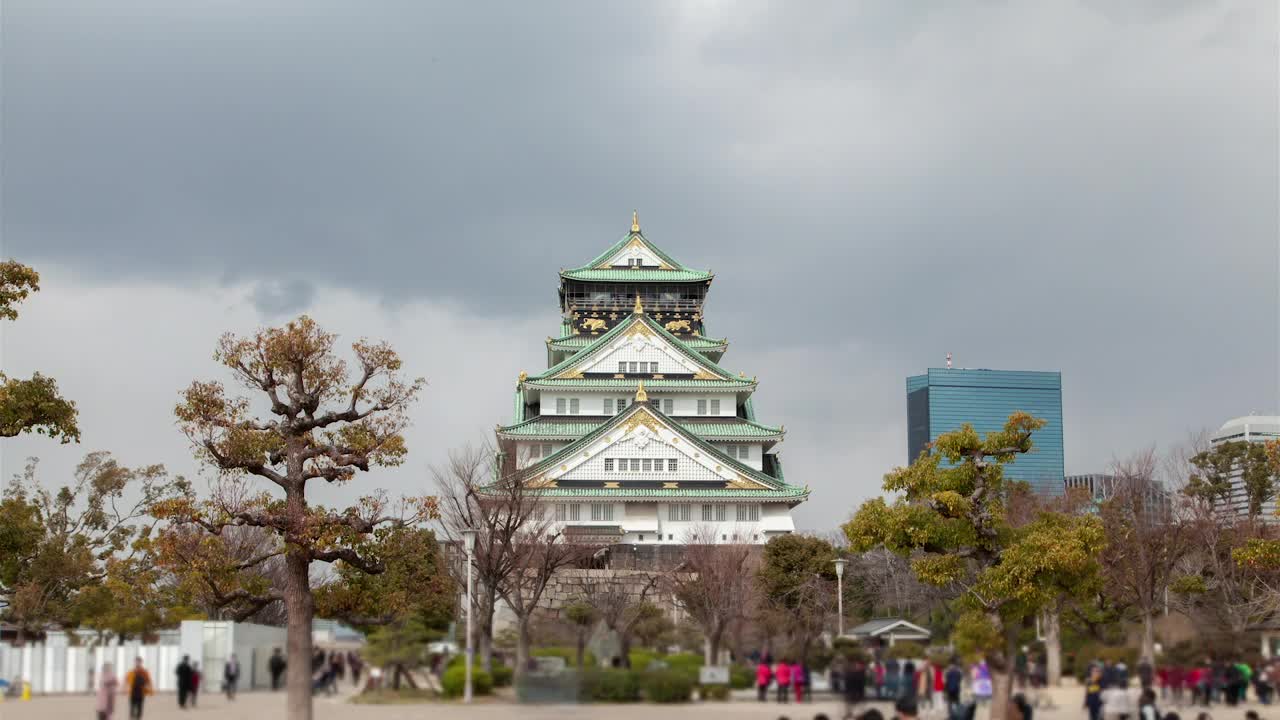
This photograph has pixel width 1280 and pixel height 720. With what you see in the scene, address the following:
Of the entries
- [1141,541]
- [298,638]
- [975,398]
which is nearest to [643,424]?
[1141,541]

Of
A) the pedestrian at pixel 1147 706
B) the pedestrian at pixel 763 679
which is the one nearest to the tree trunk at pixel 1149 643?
the pedestrian at pixel 1147 706

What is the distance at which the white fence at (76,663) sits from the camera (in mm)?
16656

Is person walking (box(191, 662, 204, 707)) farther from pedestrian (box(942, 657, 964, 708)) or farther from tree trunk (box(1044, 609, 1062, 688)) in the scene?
tree trunk (box(1044, 609, 1062, 688))

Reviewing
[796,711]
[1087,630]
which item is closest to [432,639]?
[796,711]

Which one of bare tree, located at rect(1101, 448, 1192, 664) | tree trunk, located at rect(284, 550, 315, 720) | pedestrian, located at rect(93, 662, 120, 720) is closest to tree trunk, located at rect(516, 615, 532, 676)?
tree trunk, located at rect(284, 550, 315, 720)

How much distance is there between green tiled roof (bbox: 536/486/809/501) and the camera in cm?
5931

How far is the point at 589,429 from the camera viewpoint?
64.2 metres

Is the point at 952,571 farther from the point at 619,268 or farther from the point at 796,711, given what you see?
the point at 619,268

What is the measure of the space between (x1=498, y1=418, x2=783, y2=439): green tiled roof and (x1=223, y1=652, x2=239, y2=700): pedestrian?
45.9 metres

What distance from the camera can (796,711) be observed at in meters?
15.1

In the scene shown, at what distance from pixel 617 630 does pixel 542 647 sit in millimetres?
938

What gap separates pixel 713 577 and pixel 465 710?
Result: 28594 mm

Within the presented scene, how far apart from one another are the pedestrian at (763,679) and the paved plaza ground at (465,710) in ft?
0.41

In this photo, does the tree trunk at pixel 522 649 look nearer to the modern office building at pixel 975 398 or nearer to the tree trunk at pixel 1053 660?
the tree trunk at pixel 1053 660
